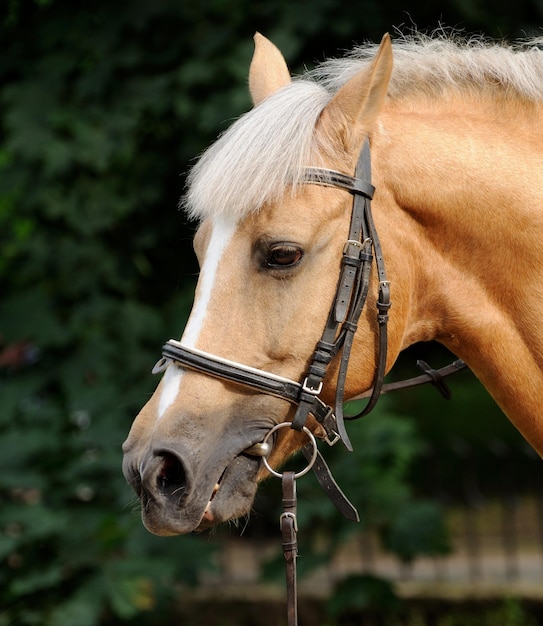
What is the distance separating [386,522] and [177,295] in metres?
1.83

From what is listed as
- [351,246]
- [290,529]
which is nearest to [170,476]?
[290,529]

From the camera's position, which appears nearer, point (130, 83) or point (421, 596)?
point (130, 83)

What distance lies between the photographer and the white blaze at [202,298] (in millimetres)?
2201

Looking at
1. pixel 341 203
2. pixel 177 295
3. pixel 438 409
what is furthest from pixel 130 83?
pixel 438 409

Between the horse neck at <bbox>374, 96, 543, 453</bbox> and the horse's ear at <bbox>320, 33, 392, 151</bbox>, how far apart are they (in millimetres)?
80

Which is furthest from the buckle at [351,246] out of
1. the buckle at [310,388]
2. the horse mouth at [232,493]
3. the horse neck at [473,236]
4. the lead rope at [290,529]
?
the horse mouth at [232,493]

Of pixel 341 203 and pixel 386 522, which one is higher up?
pixel 341 203

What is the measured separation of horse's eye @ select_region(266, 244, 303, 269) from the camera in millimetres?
2240

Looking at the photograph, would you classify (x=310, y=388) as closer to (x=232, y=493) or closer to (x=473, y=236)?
(x=232, y=493)

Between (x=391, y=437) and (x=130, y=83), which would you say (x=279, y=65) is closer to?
(x=130, y=83)

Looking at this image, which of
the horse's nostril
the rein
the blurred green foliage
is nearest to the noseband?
the rein

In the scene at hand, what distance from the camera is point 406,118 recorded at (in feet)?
8.04

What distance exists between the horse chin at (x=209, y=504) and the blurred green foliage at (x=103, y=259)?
2.42 m

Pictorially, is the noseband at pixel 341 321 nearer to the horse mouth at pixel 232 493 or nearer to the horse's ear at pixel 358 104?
the horse's ear at pixel 358 104
